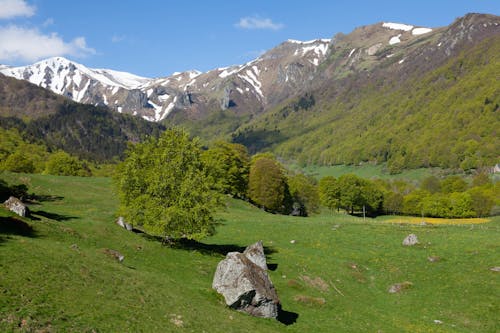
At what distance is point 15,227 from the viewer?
113ft

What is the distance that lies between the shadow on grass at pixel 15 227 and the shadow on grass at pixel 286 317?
73.3 ft

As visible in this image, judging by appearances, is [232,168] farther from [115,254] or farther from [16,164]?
[16,164]

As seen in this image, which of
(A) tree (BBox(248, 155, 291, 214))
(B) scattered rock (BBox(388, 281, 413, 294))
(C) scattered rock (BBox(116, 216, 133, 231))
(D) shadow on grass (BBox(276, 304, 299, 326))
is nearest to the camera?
(D) shadow on grass (BBox(276, 304, 299, 326))

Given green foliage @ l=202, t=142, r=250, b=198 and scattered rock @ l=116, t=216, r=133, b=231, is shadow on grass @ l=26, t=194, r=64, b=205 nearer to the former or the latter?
scattered rock @ l=116, t=216, r=133, b=231

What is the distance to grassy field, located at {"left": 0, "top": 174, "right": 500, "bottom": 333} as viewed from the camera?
75.0ft

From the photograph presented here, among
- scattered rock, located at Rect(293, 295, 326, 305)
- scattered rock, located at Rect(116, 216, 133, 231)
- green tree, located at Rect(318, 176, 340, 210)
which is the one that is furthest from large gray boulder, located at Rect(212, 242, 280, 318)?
green tree, located at Rect(318, 176, 340, 210)

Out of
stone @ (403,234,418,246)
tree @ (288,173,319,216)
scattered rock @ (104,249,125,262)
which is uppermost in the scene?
scattered rock @ (104,249,125,262)

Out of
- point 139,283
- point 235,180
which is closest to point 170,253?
point 139,283

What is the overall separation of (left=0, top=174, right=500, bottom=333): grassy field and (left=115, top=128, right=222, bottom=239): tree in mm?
2485

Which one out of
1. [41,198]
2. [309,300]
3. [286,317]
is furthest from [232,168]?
[286,317]

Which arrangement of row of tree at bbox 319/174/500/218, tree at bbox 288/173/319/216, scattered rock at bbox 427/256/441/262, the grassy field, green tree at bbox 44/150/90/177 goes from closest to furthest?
the grassy field → scattered rock at bbox 427/256/441/262 → green tree at bbox 44/150/90/177 → tree at bbox 288/173/319/216 → row of tree at bbox 319/174/500/218

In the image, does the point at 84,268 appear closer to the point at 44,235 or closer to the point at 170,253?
the point at 44,235

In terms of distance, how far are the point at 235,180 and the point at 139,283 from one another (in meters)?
77.1

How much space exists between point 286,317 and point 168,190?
20.0m
